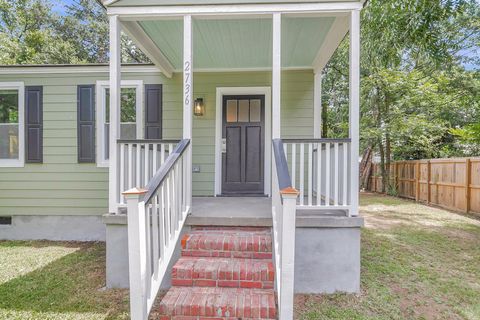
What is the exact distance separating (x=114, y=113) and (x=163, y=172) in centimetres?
120

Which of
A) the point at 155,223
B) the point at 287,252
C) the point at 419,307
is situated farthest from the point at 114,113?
the point at 419,307

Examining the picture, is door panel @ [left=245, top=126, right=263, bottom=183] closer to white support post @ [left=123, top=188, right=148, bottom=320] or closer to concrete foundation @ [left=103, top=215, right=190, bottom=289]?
concrete foundation @ [left=103, top=215, right=190, bottom=289]

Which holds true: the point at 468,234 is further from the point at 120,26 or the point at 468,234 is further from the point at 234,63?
the point at 120,26

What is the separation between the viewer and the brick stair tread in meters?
3.03

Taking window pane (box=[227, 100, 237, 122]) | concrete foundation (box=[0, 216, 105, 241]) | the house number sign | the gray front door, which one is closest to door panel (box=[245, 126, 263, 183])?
the gray front door

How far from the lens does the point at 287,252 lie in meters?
2.21

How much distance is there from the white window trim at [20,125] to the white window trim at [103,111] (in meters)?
1.34

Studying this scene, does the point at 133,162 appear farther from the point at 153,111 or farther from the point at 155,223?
the point at 153,111

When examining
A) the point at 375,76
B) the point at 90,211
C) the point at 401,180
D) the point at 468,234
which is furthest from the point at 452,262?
the point at 375,76

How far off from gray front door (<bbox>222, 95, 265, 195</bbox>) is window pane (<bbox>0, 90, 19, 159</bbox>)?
3750 mm

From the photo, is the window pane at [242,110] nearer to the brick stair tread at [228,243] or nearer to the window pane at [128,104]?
the window pane at [128,104]

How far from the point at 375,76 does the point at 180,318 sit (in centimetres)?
1090

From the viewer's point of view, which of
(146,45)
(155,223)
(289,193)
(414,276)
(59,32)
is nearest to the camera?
(289,193)

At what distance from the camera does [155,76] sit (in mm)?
5332
